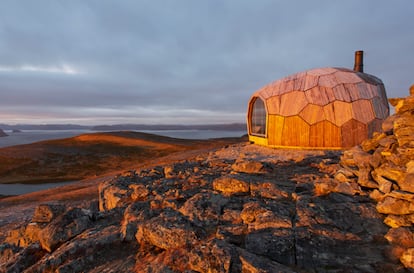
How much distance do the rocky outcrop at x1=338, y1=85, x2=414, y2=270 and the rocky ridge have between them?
0.02m

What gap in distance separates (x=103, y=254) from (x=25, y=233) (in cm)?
335

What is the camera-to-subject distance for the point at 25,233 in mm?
6211

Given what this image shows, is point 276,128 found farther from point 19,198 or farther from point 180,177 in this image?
point 19,198

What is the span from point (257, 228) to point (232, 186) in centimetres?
208

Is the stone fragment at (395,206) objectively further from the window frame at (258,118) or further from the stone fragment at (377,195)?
the window frame at (258,118)

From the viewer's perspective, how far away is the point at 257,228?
446cm

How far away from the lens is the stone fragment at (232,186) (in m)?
6.36

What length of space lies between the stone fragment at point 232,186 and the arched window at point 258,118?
898 centimetres

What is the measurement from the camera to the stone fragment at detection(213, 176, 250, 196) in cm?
636

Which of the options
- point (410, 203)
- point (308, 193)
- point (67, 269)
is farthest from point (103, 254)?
point (410, 203)

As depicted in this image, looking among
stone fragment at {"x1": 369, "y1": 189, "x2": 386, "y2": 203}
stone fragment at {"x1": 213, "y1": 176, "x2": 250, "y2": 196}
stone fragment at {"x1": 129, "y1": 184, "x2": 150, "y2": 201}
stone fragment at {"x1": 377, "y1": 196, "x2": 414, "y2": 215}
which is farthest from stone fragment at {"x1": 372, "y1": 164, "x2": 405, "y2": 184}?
stone fragment at {"x1": 129, "y1": 184, "x2": 150, "y2": 201}

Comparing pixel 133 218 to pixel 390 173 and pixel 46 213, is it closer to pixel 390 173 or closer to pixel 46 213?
pixel 46 213

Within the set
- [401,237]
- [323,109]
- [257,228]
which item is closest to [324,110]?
[323,109]

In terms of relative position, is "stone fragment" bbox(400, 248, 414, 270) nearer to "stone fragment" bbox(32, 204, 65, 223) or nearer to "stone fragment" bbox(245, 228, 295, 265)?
"stone fragment" bbox(245, 228, 295, 265)
